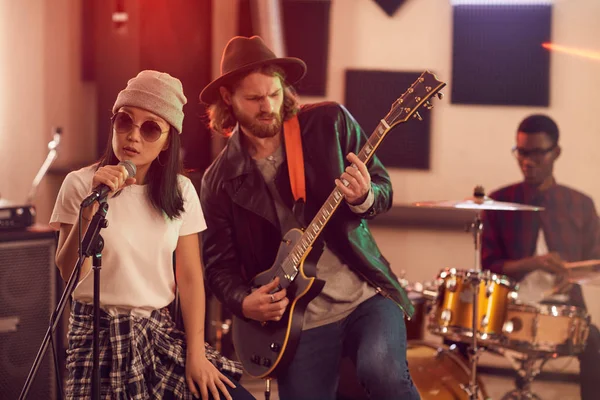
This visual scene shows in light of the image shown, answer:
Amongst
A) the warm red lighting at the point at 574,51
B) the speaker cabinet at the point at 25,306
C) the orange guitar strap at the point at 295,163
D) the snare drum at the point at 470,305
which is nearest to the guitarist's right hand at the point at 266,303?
the orange guitar strap at the point at 295,163

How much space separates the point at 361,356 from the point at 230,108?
4.09 feet

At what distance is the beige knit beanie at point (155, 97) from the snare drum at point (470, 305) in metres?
2.12

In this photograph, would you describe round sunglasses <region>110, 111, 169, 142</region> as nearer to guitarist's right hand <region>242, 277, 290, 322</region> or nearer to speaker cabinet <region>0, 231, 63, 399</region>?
guitarist's right hand <region>242, 277, 290, 322</region>

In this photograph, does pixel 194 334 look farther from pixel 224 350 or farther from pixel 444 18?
pixel 444 18

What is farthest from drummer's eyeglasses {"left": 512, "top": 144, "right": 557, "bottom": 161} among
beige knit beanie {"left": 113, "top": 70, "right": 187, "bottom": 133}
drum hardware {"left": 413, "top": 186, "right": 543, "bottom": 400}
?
beige knit beanie {"left": 113, "top": 70, "right": 187, "bottom": 133}

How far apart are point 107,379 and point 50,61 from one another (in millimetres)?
3717

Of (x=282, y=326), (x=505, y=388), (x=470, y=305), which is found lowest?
(x=505, y=388)

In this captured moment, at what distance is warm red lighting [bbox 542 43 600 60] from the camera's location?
18.4 ft

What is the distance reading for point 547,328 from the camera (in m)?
4.49

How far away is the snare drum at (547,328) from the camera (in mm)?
4477

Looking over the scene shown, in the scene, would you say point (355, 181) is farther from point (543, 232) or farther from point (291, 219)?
point (543, 232)

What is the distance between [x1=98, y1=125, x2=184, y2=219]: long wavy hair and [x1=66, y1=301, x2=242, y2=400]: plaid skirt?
0.36 m

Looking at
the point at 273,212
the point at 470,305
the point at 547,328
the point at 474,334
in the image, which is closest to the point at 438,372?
the point at 474,334

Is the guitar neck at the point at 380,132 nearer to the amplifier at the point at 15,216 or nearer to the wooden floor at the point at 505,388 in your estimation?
the amplifier at the point at 15,216
